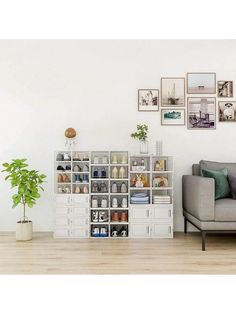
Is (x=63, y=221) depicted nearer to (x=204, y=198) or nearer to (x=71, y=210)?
(x=71, y=210)

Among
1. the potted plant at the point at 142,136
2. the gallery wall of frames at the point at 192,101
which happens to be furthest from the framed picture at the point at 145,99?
the potted plant at the point at 142,136

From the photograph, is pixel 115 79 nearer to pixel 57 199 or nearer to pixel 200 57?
pixel 200 57

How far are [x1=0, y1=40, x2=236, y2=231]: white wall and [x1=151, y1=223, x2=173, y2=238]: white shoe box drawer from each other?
17.3 inches

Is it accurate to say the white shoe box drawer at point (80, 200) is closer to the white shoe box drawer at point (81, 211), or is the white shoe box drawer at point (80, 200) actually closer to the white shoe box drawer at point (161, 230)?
the white shoe box drawer at point (81, 211)

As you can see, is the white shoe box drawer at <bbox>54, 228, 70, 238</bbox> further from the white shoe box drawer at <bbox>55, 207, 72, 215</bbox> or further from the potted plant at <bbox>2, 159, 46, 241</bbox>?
the potted plant at <bbox>2, 159, 46, 241</bbox>

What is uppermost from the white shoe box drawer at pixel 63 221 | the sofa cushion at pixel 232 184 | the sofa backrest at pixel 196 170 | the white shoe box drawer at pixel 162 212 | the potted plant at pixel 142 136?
the potted plant at pixel 142 136

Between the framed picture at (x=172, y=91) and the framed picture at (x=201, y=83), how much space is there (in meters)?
0.10

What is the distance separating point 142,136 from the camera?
4.30 metres

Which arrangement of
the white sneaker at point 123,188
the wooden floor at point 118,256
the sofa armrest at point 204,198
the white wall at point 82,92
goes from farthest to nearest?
1. the white wall at point 82,92
2. the white sneaker at point 123,188
3. the sofa armrest at point 204,198
4. the wooden floor at point 118,256

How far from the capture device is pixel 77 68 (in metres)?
4.52

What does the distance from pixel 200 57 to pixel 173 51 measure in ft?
1.23

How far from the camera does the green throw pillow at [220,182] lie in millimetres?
3803

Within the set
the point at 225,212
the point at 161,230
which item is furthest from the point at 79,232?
the point at 225,212
